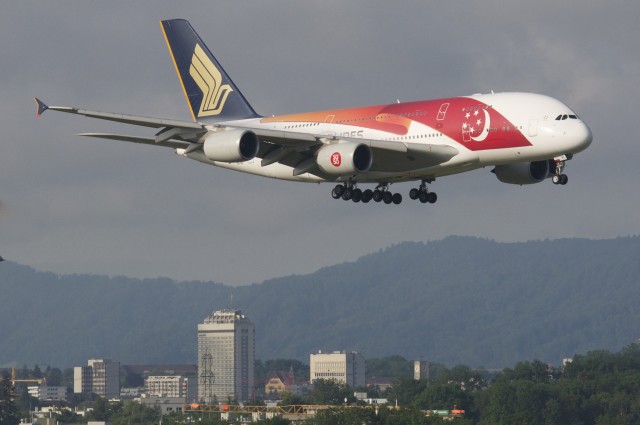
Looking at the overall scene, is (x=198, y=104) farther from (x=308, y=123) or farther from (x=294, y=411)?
(x=294, y=411)

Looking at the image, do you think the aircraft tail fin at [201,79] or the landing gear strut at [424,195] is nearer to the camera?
the landing gear strut at [424,195]

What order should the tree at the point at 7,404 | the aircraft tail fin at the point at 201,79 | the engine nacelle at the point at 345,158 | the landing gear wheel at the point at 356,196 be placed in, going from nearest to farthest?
the engine nacelle at the point at 345,158, the landing gear wheel at the point at 356,196, the aircraft tail fin at the point at 201,79, the tree at the point at 7,404

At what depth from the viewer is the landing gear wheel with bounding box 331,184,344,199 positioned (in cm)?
7832

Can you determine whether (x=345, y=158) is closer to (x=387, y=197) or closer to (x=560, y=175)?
(x=387, y=197)

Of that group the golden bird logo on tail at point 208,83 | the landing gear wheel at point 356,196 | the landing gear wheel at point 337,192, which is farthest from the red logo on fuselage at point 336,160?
the golden bird logo on tail at point 208,83

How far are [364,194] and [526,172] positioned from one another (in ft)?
30.7

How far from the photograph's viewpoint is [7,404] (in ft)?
617

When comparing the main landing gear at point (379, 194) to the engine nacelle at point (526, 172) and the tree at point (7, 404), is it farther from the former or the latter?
the tree at point (7, 404)

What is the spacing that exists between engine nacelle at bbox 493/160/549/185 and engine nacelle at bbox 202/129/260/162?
15034 millimetres

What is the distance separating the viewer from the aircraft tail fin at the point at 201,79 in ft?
295

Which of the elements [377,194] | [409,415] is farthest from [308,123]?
[409,415]

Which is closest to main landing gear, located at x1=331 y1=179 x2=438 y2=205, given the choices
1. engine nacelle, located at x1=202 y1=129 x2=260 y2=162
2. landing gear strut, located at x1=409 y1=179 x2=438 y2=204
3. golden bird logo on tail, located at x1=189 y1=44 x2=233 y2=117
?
landing gear strut, located at x1=409 y1=179 x2=438 y2=204

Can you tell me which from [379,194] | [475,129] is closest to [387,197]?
[379,194]

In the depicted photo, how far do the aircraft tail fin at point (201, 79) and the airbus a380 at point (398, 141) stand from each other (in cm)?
780
